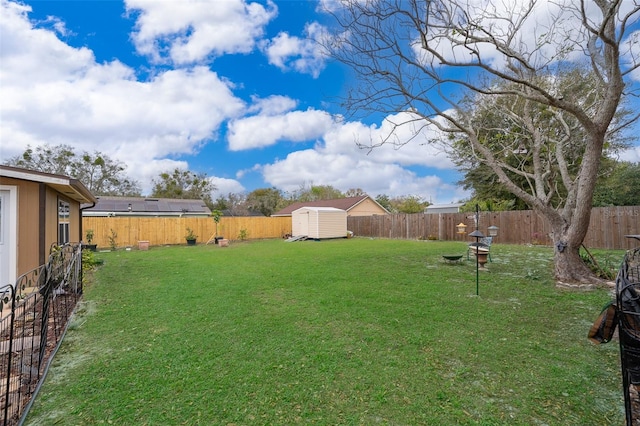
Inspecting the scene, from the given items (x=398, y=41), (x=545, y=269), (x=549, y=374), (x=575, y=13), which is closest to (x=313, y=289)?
(x=549, y=374)

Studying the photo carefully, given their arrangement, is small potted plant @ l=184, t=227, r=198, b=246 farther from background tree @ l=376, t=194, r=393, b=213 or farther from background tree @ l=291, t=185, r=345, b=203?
background tree @ l=376, t=194, r=393, b=213

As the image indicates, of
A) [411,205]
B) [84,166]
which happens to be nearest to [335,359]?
[411,205]

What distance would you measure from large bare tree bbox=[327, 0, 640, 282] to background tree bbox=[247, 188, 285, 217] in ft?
98.8

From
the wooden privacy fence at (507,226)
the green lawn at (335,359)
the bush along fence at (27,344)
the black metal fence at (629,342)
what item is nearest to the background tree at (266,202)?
the wooden privacy fence at (507,226)

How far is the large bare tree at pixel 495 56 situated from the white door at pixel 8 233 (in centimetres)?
669

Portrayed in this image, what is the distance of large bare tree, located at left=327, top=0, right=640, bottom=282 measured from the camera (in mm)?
5184

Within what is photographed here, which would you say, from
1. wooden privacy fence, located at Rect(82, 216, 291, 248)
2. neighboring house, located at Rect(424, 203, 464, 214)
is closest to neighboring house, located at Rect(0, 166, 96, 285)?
wooden privacy fence, located at Rect(82, 216, 291, 248)

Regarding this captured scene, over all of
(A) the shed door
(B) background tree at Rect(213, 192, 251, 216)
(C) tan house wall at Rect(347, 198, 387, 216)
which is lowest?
(A) the shed door

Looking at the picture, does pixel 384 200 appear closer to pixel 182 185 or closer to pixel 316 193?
pixel 316 193

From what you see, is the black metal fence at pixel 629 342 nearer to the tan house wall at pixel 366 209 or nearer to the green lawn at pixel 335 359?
the green lawn at pixel 335 359

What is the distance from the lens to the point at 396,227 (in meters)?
18.3

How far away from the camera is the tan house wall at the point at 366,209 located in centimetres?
2389

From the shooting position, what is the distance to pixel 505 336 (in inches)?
142

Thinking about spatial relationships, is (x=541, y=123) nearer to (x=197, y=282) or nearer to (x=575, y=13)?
(x=575, y=13)
